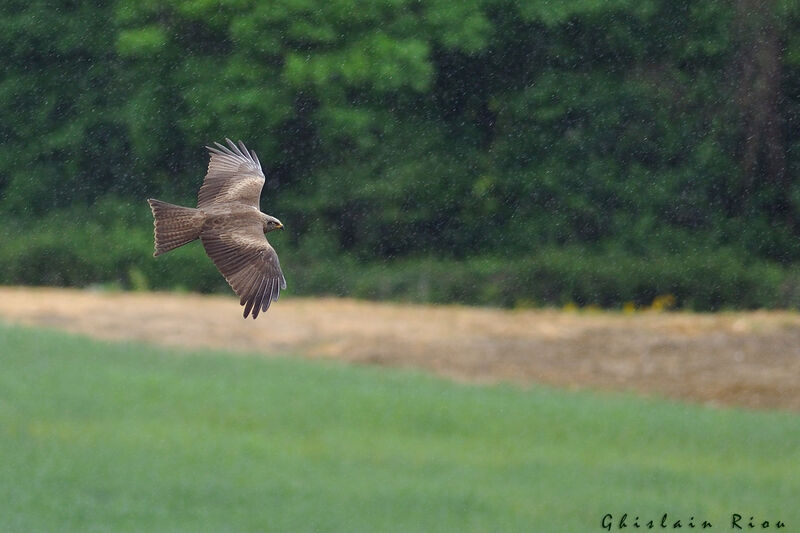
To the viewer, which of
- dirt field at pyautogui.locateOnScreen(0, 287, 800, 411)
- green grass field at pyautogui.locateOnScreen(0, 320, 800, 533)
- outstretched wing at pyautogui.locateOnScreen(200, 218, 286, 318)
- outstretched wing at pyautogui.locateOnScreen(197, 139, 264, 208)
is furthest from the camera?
dirt field at pyautogui.locateOnScreen(0, 287, 800, 411)

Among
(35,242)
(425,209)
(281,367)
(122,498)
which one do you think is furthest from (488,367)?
(35,242)

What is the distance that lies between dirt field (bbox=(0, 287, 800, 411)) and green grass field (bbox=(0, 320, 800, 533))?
1134 millimetres

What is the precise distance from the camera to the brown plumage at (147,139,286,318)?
1215 mm

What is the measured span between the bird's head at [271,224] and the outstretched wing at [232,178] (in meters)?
0.04

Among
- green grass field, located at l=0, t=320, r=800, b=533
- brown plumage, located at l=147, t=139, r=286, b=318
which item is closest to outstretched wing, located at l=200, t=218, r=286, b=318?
brown plumage, located at l=147, t=139, r=286, b=318

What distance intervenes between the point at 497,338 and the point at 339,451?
7.35 m

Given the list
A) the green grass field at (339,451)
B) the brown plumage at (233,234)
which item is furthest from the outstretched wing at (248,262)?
the green grass field at (339,451)

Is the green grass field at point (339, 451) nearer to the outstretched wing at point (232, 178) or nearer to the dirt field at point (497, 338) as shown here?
the dirt field at point (497, 338)

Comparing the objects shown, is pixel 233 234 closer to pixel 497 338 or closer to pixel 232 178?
pixel 232 178

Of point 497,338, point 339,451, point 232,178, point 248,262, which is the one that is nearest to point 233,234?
point 248,262

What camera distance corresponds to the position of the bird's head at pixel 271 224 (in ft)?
4.13

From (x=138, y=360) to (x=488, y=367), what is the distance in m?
5.52

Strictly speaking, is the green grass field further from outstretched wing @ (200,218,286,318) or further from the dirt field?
outstretched wing @ (200,218,286,318)

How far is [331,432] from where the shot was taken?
56.4 feet
